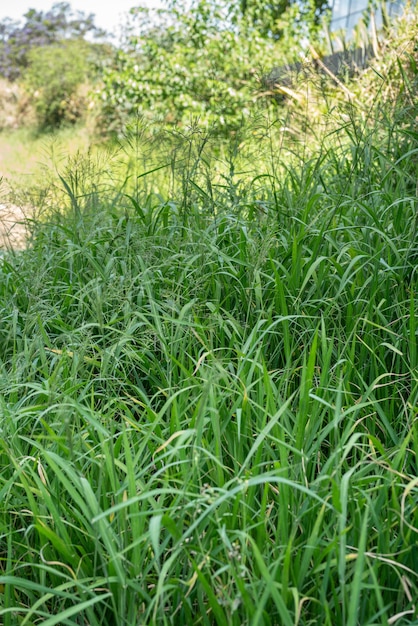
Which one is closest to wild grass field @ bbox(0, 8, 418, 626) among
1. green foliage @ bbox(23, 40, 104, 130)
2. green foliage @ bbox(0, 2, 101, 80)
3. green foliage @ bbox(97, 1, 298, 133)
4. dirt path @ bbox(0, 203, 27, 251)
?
dirt path @ bbox(0, 203, 27, 251)

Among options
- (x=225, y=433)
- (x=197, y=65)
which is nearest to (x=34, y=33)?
(x=197, y=65)

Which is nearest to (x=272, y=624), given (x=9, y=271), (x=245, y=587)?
(x=245, y=587)

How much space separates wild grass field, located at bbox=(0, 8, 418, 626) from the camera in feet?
4.57

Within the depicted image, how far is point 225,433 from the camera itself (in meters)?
1.85

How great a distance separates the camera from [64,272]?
3.10 meters

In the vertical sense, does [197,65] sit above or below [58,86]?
below

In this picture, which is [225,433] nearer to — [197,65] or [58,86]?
[197,65]

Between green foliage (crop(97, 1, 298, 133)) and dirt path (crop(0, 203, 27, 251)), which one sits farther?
green foliage (crop(97, 1, 298, 133))

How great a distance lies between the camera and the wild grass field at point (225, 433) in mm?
1393

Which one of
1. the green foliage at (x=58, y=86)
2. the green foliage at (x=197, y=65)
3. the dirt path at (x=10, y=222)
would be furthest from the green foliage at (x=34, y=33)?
the dirt path at (x=10, y=222)

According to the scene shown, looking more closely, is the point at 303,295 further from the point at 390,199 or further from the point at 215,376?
the point at 215,376

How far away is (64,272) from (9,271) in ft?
1.44

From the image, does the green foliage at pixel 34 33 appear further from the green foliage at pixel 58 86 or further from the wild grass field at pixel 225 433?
the wild grass field at pixel 225 433

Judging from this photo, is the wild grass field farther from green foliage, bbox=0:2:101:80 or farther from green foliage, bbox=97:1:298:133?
green foliage, bbox=0:2:101:80
